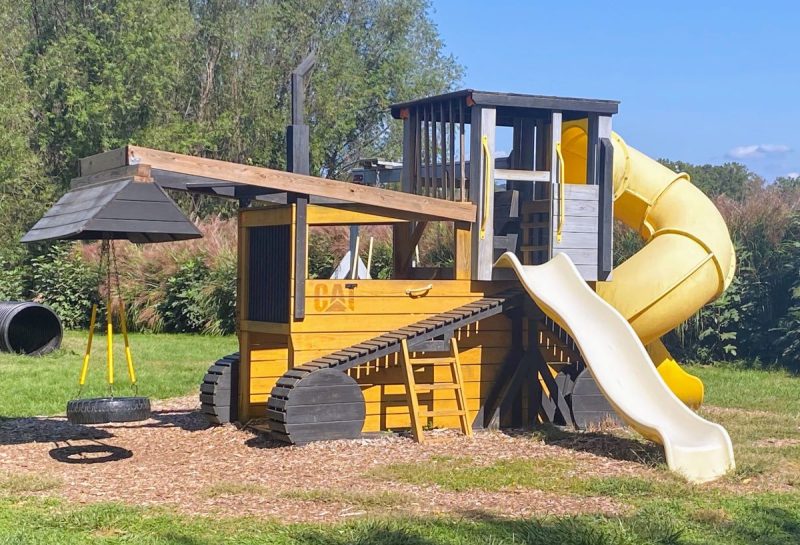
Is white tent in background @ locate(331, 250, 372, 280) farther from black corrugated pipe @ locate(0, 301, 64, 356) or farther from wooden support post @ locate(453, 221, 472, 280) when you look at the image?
wooden support post @ locate(453, 221, 472, 280)

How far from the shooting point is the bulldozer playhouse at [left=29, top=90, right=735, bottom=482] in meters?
9.37

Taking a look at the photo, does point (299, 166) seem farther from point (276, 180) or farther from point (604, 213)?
point (604, 213)

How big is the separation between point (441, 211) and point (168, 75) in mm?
25411

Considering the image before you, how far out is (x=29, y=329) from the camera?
18.5m

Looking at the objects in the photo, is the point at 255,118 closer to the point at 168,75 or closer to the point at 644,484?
the point at 168,75

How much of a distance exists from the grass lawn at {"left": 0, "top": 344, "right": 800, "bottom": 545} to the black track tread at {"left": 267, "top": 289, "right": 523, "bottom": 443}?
4.04ft

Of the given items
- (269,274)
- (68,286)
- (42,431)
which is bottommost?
(42,431)

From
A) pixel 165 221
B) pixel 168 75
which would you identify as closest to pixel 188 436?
pixel 165 221

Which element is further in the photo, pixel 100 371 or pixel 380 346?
pixel 100 371

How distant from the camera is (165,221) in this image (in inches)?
322

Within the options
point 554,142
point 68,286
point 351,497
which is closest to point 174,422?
point 351,497

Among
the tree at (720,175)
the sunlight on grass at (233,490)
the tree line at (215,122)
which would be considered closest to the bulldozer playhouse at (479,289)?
the sunlight on grass at (233,490)

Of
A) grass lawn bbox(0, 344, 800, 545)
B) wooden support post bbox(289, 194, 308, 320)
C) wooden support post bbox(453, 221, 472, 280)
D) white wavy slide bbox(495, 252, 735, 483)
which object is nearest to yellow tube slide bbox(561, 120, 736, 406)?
white wavy slide bbox(495, 252, 735, 483)

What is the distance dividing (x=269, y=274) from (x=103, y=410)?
2.44 metres
